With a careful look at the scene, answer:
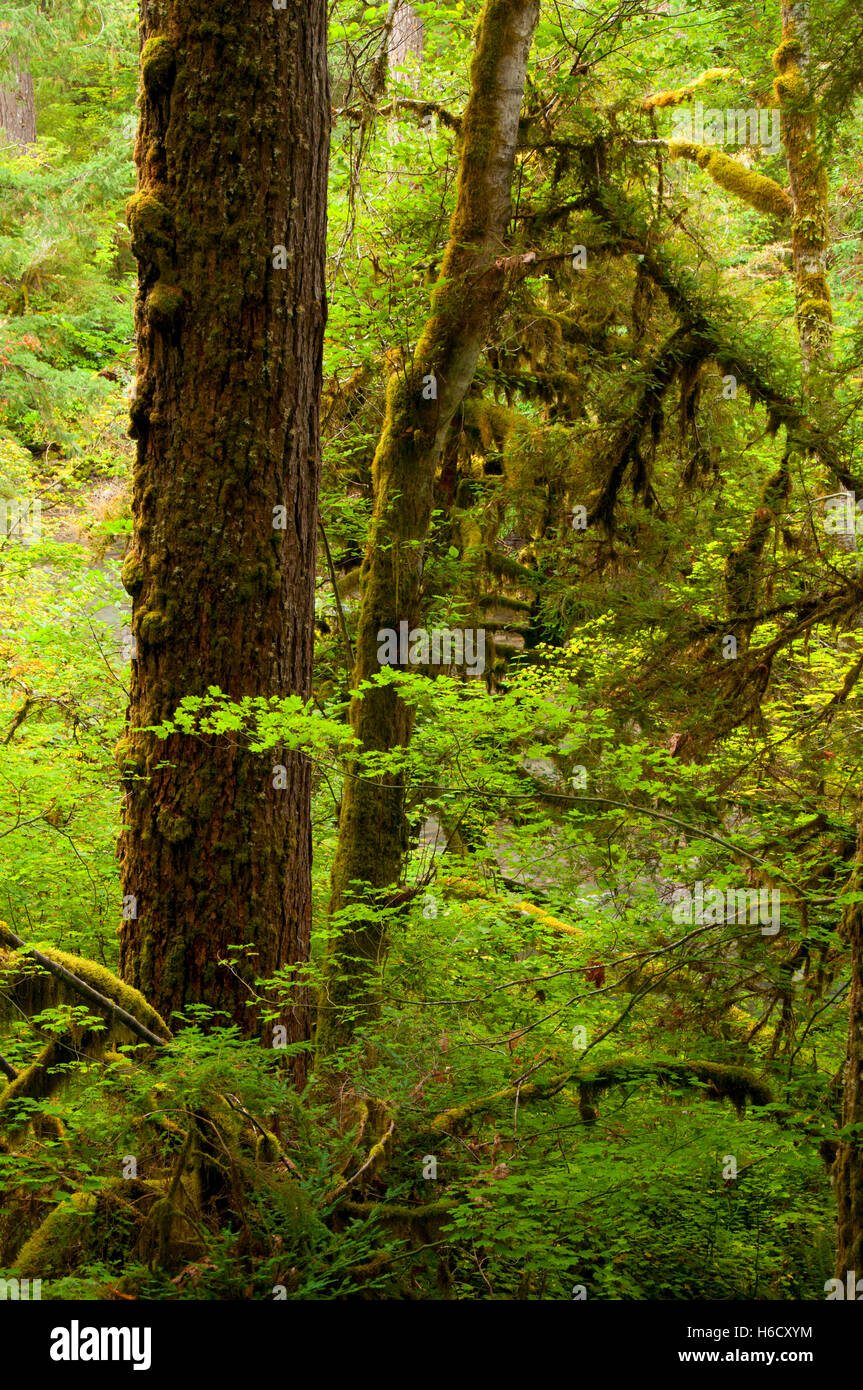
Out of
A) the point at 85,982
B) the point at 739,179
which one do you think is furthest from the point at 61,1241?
the point at 739,179

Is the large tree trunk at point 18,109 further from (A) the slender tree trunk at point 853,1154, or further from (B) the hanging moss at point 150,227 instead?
(A) the slender tree trunk at point 853,1154

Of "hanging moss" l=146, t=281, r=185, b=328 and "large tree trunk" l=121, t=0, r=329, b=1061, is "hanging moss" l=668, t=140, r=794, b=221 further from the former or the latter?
"hanging moss" l=146, t=281, r=185, b=328

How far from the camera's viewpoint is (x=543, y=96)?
311 inches

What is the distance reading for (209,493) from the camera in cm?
407

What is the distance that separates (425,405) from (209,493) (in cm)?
315

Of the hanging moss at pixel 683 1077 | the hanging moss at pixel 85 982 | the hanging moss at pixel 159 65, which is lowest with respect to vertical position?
the hanging moss at pixel 683 1077

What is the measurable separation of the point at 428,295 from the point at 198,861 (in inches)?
197

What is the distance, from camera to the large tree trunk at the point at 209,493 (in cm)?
401

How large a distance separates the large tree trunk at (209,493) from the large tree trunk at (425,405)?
8.08 ft

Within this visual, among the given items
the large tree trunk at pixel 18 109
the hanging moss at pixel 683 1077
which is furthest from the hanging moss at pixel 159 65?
the large tree trunk at pixel 18 109

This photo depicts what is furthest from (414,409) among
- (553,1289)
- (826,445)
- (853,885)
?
(553,1289)

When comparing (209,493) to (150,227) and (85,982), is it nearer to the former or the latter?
(150,227)

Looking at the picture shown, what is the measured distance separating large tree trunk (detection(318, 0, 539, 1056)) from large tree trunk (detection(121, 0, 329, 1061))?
2463mm

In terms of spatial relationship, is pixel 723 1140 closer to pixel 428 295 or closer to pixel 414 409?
pixel 414 409
